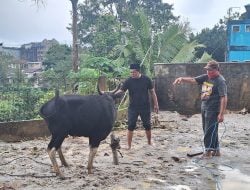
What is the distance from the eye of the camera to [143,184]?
21.3 ft

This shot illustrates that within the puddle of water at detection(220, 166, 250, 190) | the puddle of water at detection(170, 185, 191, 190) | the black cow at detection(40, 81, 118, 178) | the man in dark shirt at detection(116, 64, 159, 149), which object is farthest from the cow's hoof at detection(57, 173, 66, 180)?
the man in dark shirt at detection(116, 64, 159, 149)

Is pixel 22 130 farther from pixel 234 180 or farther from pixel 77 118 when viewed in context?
pixel 234 180

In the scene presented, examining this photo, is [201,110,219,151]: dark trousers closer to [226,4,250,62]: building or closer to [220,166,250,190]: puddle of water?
[220,166,250,190]: puddle of water

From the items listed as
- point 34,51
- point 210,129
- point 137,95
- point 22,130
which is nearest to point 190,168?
point 210,129

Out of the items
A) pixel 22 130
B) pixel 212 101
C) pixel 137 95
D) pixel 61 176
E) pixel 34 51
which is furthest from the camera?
pixel 34 51

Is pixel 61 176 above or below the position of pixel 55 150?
below

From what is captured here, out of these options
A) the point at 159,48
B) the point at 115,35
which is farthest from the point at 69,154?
the point at 115,35

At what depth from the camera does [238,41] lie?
2175 cm

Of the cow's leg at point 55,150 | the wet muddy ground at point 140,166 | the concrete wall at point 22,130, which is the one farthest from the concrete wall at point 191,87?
the cow's leg at point 55,150

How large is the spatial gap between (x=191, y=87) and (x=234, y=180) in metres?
8.27

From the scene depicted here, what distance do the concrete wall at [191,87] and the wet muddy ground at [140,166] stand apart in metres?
3.76

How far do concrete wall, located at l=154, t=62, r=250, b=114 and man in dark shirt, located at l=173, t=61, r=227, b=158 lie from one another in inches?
254

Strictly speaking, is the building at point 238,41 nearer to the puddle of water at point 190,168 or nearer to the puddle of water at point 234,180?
the puddle of water at point 190,168

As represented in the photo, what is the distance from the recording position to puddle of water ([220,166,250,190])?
21.4 feet
